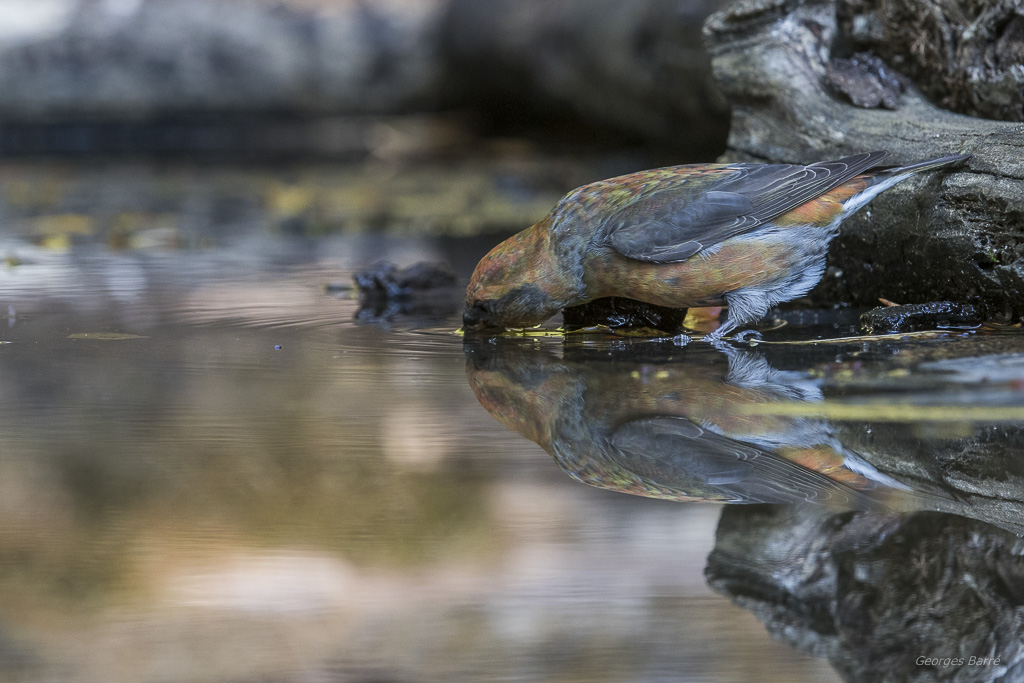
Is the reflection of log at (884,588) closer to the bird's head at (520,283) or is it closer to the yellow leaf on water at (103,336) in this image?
the bird's head at (520,283)

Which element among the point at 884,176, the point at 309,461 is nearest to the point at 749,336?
the point at 884,176

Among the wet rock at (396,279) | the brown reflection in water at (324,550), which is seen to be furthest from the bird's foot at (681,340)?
the wet rock at (396,279)

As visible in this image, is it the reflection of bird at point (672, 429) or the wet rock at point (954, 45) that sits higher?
the wet rock at point (954, 45)

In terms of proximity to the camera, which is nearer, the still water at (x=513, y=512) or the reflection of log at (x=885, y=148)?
the still water at (x=513, y=512)

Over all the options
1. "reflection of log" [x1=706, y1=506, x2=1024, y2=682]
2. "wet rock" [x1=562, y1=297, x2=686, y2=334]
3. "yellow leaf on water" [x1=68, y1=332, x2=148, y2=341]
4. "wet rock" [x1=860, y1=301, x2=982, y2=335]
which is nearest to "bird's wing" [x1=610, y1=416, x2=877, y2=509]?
"reflection of log" [x1=706, y1=506, x2=1024, y2=682]

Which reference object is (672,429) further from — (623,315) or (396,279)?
(396,279)

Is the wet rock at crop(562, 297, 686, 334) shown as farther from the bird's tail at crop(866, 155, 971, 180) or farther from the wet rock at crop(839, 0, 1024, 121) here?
the wet rock at crop(839, 0, 1024, 121)

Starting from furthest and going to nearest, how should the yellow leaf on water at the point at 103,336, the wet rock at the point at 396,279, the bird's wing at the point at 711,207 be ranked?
the wet rock at the point at 396,279 → the yellow leaf on water at the point at 103,336 → the bird's wing at the point at 711,207
